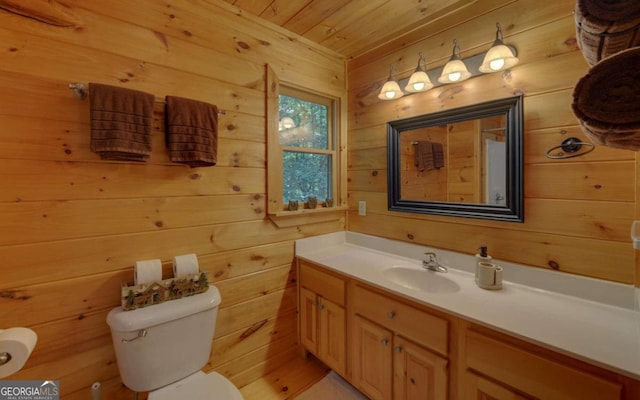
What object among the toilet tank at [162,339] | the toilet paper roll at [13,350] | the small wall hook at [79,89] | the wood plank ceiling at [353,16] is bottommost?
the toilet tank at [162,339]

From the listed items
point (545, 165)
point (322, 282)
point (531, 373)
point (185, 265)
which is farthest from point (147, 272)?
point (545, 165)

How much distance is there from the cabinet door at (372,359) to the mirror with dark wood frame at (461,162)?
2.58 feet

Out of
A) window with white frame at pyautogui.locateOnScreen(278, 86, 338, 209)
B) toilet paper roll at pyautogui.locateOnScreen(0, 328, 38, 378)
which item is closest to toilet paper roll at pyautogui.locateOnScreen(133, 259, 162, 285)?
toilet paper roll at pyautogui.locateOnScreen(0, 328, 38, 378)

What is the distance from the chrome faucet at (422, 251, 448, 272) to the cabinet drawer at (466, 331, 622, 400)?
53cm

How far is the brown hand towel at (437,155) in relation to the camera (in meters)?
1.69

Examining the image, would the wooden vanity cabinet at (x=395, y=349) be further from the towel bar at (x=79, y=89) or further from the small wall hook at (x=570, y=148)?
the towel bar at (x=79, y=89)

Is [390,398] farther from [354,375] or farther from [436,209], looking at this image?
[436,209]

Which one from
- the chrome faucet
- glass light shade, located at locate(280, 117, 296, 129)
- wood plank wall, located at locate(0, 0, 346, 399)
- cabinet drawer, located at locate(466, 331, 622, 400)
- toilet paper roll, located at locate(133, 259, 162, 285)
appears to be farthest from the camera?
glass light shade, located at locate(280, 117, 296, 129)

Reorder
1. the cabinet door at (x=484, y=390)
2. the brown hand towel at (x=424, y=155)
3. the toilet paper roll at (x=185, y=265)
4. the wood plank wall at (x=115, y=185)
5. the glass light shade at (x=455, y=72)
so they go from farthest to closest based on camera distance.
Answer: the brown hand towel at (x=424, y=155) < the glass light shade at (x=455, y=72) < the toilet paper roll at (x=185, y=265) < the wood plank wall at (x=115, y=185) < the cabinet door at (x=484, y=390)

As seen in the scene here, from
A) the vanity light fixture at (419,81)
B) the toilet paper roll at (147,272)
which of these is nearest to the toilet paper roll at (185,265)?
the toilet paper roll at (147,272)

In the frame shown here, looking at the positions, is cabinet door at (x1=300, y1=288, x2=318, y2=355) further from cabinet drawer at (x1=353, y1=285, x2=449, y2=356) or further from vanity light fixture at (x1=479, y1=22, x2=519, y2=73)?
vanity light fixture at (x1=479, y1=22, x2=519, y2=73)

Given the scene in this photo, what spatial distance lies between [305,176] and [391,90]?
0.83 metres

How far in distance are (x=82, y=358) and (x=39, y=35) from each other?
1.39 m

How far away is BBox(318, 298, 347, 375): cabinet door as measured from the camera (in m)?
1.63
